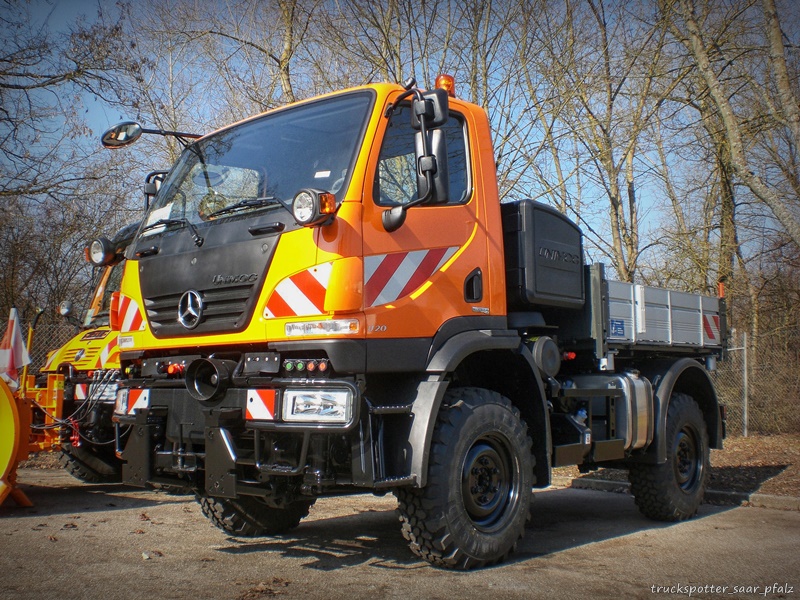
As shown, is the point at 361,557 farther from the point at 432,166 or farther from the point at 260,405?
the point at 432,166

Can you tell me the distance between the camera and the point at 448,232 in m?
5.40

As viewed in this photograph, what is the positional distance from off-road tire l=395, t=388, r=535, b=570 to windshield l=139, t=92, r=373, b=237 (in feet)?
5.42

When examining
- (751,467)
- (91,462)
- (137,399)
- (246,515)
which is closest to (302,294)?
(137,399)

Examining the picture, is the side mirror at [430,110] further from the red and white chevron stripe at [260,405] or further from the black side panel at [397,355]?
the red and white chevron stripe at [260,405]

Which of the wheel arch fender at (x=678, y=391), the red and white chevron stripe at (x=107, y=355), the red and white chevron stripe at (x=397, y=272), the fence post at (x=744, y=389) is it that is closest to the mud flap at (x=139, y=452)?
the red and white chevron stripe at (x=397, y=272)

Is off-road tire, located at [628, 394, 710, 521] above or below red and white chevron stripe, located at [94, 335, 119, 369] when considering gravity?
below

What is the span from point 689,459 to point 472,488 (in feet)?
12.2

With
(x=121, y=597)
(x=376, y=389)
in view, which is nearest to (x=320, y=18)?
(x=376, y=389)

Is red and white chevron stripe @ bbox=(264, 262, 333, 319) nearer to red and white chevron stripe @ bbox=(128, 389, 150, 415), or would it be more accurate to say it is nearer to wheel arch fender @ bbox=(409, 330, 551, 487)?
wheel arch fender @ bbox=(409, 330, 551, 487)

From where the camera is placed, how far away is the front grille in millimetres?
4973

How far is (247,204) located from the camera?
525cm

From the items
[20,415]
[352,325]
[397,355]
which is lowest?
[20,415]

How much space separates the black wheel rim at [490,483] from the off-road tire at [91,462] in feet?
17.2

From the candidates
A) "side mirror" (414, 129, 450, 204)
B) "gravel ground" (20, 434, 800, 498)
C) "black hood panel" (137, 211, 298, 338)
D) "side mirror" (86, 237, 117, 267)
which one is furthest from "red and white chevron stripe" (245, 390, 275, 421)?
"gravel ground" (20, 434, 800, 498)
